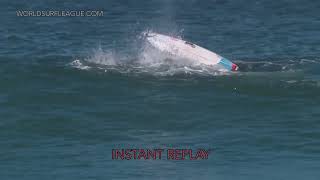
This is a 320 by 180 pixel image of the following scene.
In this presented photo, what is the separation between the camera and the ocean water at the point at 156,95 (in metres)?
30.7

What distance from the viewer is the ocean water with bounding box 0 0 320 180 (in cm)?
3067

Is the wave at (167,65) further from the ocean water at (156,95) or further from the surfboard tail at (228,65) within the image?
the surfboard tail at (228,65)

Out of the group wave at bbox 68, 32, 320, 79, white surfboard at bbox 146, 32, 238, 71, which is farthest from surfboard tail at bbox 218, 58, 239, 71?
wave at bbox 68, 32, 320, 79

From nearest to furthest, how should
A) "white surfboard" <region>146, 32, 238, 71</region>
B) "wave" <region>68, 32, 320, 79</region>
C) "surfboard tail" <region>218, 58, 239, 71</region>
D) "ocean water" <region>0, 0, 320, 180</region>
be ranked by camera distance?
"ocean water" <region>0, 0, 320, 180</region>
"surfboard tail" <region>218, 58, 239, 71</region>
"wave" <region>68, 32, 320, 79</region>
"white surfboard" <region>146, 32, 238, 71</region>

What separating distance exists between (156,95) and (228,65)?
3917 millimetres

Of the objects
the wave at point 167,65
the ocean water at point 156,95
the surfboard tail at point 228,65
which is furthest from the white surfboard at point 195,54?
the ocean water at point 156,95

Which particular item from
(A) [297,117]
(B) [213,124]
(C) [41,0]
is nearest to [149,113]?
(B) [213,124]

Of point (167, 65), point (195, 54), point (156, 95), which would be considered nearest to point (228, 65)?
point (195, 54)

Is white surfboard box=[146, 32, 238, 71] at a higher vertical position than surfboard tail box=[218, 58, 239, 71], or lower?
higher

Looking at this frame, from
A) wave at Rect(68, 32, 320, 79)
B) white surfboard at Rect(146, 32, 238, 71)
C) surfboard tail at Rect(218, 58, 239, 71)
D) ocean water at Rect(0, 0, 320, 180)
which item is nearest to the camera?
ocean water at Rect(0, 0, 320, 180)

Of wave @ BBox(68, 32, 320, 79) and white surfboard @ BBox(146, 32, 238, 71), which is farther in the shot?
white surfboard @ BBox(146, 32, 238, 71)

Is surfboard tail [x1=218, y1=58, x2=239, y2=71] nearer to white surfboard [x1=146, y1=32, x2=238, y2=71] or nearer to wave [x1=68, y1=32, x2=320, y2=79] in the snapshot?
white surfboard [x1=146, y1=32, x2=238, y2=71]

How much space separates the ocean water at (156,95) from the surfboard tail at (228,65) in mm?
349

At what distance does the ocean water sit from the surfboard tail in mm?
349
